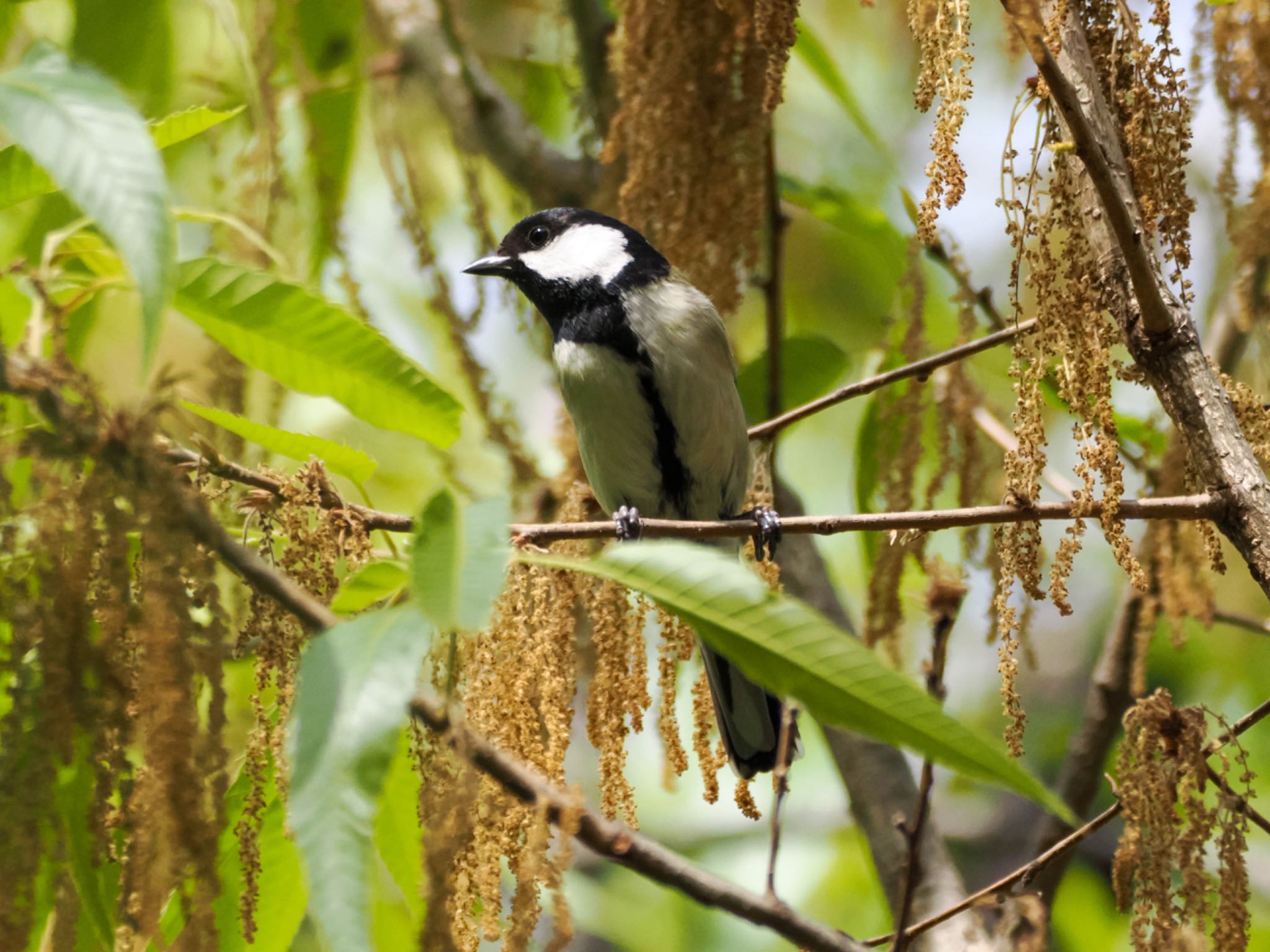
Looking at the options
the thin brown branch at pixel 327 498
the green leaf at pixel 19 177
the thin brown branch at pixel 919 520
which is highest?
the green leaf at pixel 19 177

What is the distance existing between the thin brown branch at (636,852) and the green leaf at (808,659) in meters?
0.19

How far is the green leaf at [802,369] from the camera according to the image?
2.80 meters

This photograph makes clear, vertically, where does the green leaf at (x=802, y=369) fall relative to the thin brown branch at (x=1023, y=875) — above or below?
above

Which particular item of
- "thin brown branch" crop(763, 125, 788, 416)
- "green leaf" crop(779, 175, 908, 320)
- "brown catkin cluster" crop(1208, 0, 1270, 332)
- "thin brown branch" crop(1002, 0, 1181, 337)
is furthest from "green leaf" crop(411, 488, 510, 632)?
"green leaf" crop(779, 175, 908, 320)

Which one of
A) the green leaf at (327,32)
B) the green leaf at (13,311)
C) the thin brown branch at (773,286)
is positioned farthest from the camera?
the green leaf at (327,32)

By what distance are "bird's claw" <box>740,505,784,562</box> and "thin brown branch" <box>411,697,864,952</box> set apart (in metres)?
0.56

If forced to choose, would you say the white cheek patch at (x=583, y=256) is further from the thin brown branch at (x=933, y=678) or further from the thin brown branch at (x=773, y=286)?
the thin brown branch at (x=933, y=678)

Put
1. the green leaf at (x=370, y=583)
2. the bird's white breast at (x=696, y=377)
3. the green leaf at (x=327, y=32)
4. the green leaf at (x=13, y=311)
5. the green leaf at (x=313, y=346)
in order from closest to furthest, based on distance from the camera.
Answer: the green leaf at (x=370, y=583) < the green leaf at (x=313, y=346) < the green leaf at (x=13, y=311) < the bird's white breast at (x=696, y=377) < the green leaf at (x=327, y=32)

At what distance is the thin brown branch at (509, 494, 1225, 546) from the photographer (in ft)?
4.87

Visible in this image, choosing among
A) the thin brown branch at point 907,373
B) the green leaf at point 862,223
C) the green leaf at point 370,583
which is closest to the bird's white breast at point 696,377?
the green leaf at point 862,223

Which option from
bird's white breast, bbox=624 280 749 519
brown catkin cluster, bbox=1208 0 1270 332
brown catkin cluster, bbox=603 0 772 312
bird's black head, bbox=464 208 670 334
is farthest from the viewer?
bird's black head, bbox=464 208 670 334

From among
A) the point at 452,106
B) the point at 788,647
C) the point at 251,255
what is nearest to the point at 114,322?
the point at 251,255

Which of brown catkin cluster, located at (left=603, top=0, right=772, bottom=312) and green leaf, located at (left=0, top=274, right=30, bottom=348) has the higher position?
brown catkin cluster, located at (left=603, top=0, right=772, bottom=312)

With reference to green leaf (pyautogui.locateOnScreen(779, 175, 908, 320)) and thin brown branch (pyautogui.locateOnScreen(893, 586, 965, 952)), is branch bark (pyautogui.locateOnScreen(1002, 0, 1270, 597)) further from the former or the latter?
green leaf (pyautogui.locateOnScreen(779, 175, 908, 320))
